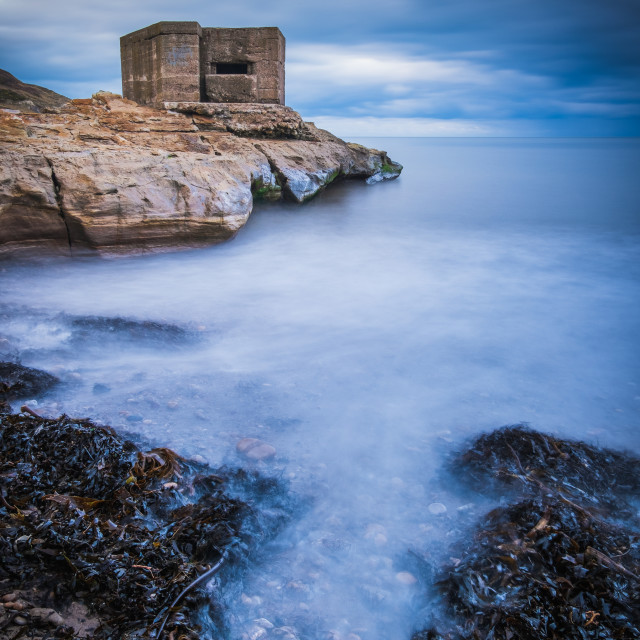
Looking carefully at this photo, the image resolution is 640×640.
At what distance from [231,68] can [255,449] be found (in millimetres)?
10735

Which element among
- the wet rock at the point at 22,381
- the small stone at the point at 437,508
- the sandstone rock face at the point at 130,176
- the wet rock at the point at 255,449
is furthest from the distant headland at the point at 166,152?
the small stone at the point at 437,508

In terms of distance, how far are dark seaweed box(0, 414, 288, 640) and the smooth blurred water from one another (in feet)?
0.73

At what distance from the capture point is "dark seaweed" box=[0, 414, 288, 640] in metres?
1.86

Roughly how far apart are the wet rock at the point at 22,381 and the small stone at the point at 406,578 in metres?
2.84

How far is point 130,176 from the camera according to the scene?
6.69 m

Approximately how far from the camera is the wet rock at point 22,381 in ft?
11.4

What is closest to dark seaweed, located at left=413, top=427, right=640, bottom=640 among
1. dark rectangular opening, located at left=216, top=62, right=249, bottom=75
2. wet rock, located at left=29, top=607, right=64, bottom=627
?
wet rock, located at left=29, top=607, right=64, bottom=627

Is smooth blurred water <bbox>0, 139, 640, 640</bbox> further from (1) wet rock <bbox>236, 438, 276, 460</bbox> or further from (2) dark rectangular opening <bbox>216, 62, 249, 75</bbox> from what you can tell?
(2) dark rectangular opening <bbox>216, 62, 249, 75</bbox>

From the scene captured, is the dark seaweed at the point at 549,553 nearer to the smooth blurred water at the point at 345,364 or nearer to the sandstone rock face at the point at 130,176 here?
the smooth blurred water at the point at 345,364

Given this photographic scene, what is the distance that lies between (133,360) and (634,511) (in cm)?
376

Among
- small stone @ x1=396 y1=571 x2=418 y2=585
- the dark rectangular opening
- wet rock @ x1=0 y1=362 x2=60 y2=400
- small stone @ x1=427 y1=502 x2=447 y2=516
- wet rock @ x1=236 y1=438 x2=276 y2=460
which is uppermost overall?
the dark rectangular opening

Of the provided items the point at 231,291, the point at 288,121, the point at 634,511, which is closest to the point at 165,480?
the point at 634,511

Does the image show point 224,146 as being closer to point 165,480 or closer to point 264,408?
point 264,408

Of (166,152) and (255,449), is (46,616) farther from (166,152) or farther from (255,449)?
(166,152)
